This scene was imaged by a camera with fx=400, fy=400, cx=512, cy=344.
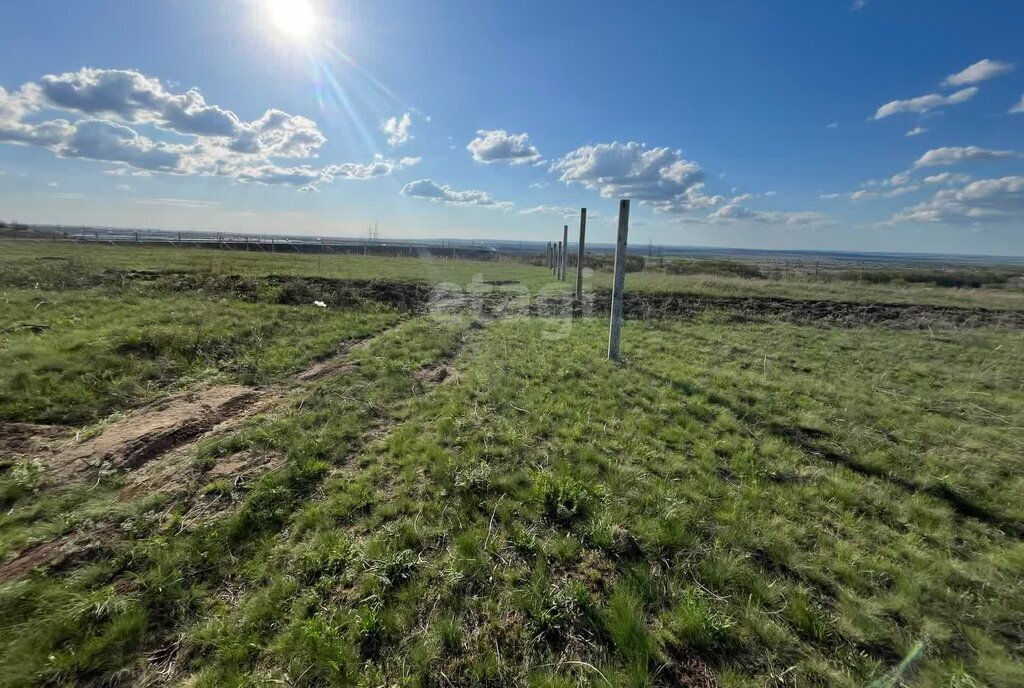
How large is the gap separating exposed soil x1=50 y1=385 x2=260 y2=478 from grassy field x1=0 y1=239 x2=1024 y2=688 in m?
0.18

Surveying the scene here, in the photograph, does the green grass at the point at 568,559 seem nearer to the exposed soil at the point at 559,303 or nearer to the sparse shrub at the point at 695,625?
the sparse shrub at the point at 695,625

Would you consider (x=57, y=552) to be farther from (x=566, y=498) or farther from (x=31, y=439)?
(x=566, y=498)

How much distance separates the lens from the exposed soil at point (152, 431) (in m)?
3.59

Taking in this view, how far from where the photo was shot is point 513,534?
2.90 meters

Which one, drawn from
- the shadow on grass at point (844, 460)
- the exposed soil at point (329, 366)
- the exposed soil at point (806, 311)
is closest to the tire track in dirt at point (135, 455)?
the exposed soil at point (329, 366)

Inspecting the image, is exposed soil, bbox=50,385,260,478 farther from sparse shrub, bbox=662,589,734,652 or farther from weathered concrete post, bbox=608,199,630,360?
weathered concrete post, bbox=608,199,630,360

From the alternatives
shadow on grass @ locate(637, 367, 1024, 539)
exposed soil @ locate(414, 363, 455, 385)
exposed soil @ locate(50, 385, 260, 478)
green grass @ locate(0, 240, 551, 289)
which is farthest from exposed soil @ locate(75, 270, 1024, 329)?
shadow on grass @ locate(637, 367, 1024, 539)

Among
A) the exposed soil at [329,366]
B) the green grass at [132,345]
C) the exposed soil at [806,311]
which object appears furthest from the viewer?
the exposed soil at [806,311]

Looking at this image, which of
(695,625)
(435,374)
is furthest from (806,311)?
(695,625)

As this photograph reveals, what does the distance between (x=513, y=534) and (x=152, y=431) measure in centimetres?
395

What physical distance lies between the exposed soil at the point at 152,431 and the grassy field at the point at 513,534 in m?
0.18

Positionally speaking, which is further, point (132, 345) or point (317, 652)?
point (132, 345)

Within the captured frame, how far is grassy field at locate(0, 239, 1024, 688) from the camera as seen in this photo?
2.05 metres

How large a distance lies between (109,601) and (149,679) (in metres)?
0.60
